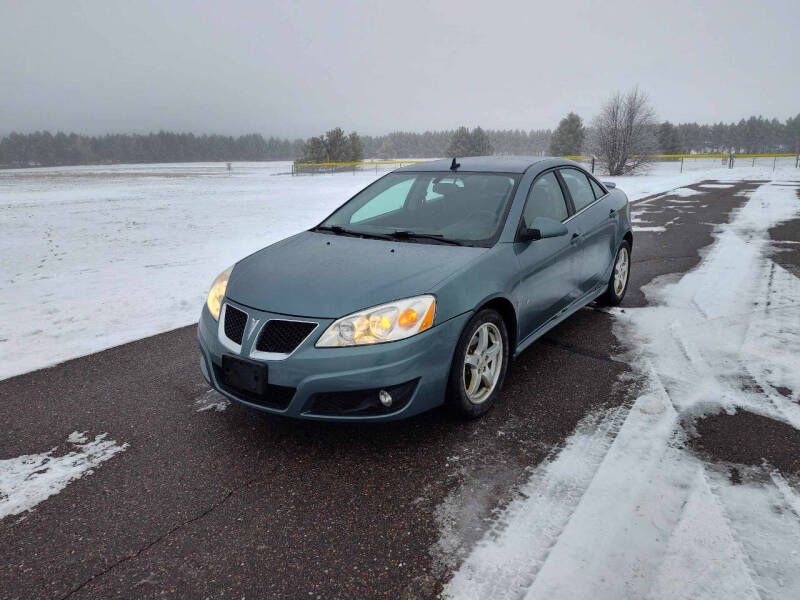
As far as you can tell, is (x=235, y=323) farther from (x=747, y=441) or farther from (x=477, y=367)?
(x=747, y=441)

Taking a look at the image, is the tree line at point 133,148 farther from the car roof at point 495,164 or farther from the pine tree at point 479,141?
the car roof at point 495,164

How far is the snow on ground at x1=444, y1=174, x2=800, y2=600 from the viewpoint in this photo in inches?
78.5

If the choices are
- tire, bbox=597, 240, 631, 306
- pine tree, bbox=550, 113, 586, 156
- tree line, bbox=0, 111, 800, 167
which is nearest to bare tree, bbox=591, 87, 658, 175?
tire, bbox=597, 240, 631, 306

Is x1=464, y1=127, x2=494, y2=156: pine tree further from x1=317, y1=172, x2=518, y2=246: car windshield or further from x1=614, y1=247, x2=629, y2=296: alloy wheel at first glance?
x1=317, y1=172, x2=518, y2=246: car windshield

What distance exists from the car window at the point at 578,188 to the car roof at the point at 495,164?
0.12 m

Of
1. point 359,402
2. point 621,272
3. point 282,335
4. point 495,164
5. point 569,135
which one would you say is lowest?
point 359,402

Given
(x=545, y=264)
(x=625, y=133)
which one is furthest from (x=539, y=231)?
(x=625, y=133)

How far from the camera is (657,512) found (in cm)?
236

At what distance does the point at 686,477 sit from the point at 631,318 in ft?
8.76

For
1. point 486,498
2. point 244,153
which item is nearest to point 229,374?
point 486,498

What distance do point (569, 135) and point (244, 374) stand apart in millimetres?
89257

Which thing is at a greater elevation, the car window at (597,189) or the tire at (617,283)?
the car window at (597,189)

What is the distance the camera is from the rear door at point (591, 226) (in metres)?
4.41

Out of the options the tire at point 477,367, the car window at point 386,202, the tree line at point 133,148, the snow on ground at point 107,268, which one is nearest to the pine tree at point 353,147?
the snow on ground at point 107,268
